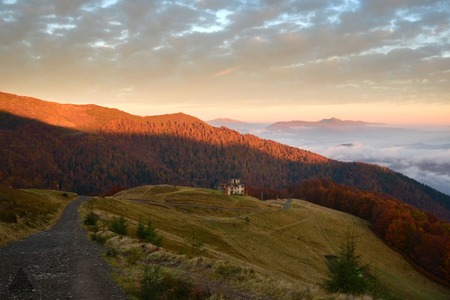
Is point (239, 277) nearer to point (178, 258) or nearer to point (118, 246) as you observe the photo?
point (178, 258)

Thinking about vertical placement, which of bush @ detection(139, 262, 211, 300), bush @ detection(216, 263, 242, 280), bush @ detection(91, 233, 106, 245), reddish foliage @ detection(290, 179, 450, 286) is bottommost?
reddish foliage @ detection(290, 179, 450, 286)

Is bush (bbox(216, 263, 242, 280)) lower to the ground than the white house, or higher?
higher

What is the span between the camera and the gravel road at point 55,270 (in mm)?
18266

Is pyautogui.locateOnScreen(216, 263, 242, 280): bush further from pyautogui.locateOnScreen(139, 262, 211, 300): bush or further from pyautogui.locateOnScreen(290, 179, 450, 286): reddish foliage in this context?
pyautogui.locateOnScreen(290, 179, 450, 286): reddish foliage

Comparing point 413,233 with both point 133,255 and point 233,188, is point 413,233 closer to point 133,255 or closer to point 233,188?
point 233,188

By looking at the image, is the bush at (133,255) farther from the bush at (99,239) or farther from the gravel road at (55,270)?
the bush at (99,239)

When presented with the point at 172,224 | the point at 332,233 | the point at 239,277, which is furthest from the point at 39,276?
the point at 332,233

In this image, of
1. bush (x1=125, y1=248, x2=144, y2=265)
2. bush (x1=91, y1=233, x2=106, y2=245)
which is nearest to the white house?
bush (x1=91, y1=233, x2=106, y2=245)

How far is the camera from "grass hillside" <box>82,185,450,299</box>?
21.6 m

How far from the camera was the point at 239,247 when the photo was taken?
7356 centimetres

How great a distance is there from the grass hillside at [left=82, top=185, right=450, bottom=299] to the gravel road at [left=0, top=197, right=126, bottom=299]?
4.76ft

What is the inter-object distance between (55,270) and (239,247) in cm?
5441

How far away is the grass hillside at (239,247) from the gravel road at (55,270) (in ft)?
4.76

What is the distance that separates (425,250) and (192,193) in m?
88.7
